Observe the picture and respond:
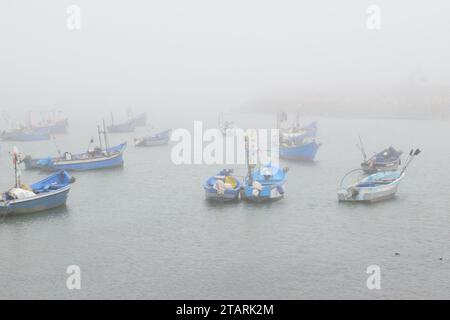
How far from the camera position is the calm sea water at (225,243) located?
114 feet

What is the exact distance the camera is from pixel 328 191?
57.9 m

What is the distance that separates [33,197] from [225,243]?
17.4 m

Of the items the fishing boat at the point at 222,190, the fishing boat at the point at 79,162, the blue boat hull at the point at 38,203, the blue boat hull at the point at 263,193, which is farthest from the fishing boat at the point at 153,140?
the blue boat hull at the point at 263,193

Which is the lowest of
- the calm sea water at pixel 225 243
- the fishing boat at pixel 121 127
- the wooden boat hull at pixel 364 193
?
the calm sea water at pixel 225 243

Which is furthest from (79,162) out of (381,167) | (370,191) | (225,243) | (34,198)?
(370,191)

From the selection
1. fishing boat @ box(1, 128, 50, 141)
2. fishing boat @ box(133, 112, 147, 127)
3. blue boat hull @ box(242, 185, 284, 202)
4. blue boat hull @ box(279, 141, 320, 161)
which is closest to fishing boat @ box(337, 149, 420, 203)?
blue boat hull @ box(242, 185, 284, 202)

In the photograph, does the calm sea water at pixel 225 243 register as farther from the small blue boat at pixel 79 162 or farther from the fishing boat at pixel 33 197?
the small blue boat at pixel 79 162

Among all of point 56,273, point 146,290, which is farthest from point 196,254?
point 56,273

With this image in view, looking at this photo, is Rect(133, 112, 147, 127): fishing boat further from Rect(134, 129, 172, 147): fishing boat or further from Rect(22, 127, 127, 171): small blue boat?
Rect(22, 127, 127, 171): small blue boat

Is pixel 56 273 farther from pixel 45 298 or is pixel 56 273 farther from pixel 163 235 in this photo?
pixel 163 235

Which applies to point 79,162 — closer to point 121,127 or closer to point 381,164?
point 381,164

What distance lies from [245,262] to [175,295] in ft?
21.2

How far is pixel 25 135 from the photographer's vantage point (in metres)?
104

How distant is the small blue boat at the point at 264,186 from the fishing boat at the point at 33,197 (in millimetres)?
16151
